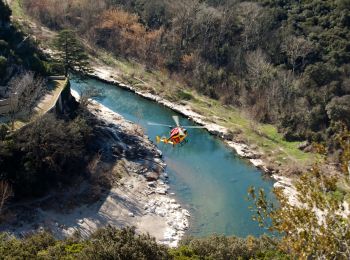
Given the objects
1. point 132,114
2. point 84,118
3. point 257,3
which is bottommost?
point 132,114

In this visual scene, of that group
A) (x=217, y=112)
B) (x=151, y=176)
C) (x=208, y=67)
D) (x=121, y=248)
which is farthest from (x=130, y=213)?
(x=208, y=67)

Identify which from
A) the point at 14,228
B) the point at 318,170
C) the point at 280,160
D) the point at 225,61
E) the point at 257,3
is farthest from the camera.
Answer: the point at 257,3

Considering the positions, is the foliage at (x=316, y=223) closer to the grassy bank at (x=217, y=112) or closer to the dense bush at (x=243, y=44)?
the grassy bank at (x=217, y=112)

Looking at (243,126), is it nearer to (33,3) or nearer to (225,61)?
(225,61)

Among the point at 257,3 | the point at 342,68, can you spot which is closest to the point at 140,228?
the point at 342,68

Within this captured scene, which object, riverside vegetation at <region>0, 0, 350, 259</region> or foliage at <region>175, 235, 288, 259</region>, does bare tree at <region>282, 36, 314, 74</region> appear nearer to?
riverside vegetation at <region>0, 0, 350, 259</region>

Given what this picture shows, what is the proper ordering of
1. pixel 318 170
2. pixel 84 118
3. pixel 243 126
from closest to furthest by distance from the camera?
pixel 318 170 < pixel 84 118 < pixel 243 126

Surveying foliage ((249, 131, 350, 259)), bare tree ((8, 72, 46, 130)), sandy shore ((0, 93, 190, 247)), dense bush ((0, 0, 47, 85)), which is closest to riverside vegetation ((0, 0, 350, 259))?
dense bush ((0, 0, 47, 85))

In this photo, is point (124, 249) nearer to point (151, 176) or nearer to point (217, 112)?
point (151, 176)
